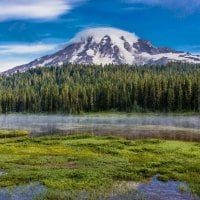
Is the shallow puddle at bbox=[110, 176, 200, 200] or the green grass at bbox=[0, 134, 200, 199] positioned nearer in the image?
the shallow puddle at bbox=[110, 176, 200, 200]

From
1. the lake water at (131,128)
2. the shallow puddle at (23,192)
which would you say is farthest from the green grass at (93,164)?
the lake water at (131,128)

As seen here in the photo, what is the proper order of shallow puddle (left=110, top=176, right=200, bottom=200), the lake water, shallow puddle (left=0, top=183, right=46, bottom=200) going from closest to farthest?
shallow puddle (left=110, top=176, right=200, bottom=200), shallow puddle (left=0, top=183, right=46, bottom=200), the lake water

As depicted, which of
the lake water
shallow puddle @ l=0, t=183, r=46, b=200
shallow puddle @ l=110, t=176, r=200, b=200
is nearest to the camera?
shallow puddle @ l=110, t=176, r=200, b=200

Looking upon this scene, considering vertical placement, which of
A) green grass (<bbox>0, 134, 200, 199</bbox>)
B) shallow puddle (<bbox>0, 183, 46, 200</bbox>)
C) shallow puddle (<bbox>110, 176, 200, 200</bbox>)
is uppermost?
green grass (<bbox>0, 134, 200, 199</bbox>)

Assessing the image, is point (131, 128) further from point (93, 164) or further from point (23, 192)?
point (23, 192)

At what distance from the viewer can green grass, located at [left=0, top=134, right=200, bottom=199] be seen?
3242cm

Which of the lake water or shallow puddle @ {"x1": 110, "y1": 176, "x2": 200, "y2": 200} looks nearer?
shallow puddle @ {"x1": 110, "y1": 176, "x2": 200, "y2": 200}

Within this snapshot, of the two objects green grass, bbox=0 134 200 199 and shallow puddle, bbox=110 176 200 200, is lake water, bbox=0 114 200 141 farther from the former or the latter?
shallow puddle, bbox=110 176 200 200

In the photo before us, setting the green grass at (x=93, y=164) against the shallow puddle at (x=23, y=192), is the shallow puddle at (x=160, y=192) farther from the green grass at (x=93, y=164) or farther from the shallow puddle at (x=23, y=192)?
the shallow puddle at (x=23, y=192)

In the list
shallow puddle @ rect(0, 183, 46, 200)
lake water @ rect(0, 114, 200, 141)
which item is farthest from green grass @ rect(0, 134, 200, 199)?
lake water @ rect(0, 114, 200, 141)

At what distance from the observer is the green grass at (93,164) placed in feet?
106

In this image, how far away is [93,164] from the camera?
134 ft

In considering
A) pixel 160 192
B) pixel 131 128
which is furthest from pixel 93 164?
pixel 131 128

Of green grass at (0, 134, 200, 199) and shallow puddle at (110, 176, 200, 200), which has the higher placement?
green grass at (0, 134, 200, 199)
